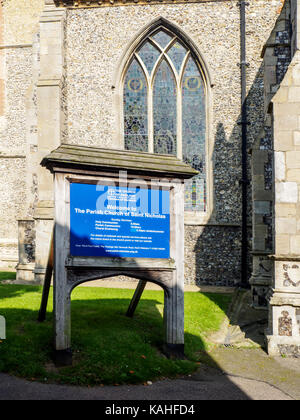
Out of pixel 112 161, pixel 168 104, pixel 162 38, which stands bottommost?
pixel 112 161

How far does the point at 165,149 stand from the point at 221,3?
5137 millimetres

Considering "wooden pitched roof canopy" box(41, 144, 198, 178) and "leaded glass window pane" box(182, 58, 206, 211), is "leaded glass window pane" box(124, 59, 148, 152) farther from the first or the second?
"wooden pitched roof canopy" box(41, 144, 198, 178)

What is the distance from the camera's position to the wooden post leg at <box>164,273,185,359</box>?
6.12m

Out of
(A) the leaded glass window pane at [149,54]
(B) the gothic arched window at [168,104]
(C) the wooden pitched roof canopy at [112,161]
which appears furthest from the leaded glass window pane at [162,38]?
Answer: (C) the wooden pitched roof canopy at [112,161]

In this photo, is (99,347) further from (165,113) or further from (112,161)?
(165,113)

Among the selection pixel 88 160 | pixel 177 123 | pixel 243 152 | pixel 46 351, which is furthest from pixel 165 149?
pixel 46 351

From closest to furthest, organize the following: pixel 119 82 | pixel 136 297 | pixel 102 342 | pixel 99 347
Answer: pixel 99 347 → pixel 102 342 → pixel 136 297 → pixel 119 82

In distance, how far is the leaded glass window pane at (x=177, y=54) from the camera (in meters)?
14.1

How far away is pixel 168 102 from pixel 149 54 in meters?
1.85

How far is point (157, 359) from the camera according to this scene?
5.88m

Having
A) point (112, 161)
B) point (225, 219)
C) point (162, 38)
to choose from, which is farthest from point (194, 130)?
point (112, 161)

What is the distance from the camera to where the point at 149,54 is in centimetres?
1426

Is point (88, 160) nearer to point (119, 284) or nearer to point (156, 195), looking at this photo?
point (156, 195)

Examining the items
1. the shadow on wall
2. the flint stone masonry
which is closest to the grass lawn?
the shadow on wall
